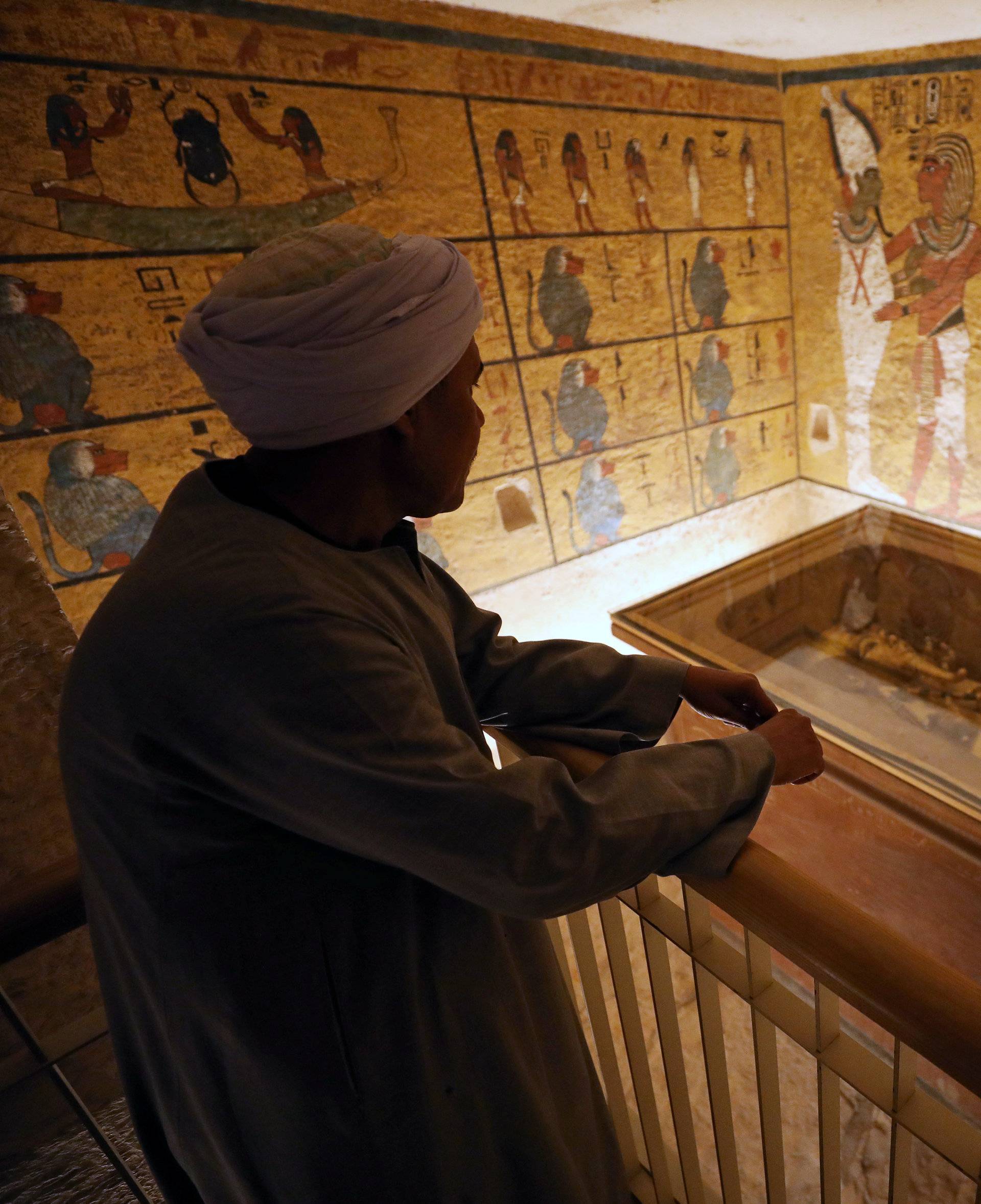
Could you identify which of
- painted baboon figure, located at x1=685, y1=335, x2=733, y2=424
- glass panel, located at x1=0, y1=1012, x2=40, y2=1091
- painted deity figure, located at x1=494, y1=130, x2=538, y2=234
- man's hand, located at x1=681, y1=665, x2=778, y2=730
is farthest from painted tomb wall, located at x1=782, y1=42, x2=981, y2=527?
glass panel, located at x1=0, y1=1012, x2=40, y2=1091

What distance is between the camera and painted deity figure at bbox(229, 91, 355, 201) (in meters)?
3.08

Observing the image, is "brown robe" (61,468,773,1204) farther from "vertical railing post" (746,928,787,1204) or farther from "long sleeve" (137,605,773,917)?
"vertical railing post" (746,928,787,1204)

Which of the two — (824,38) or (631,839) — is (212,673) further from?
(824,38)

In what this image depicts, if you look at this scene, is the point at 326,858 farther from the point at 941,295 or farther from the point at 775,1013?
the point at 941,295

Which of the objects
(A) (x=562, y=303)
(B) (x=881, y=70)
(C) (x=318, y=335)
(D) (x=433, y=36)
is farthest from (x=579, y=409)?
(C) (x=318, y=335)

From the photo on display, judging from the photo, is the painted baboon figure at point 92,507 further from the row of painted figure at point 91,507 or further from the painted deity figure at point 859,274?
the painted deity figure at point 859,274

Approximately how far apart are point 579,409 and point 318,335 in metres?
3.77

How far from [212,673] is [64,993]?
1.26 metres

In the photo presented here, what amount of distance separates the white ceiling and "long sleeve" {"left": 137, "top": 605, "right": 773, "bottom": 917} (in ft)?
12.8

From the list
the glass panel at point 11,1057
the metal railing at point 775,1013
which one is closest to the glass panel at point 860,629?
the metal railing at point 775,1013

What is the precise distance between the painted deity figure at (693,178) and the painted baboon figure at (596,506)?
1.57 m

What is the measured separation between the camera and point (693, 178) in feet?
14.5

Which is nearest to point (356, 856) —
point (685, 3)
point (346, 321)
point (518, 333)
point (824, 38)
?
point (346, 321)

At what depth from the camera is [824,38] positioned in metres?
3.93
